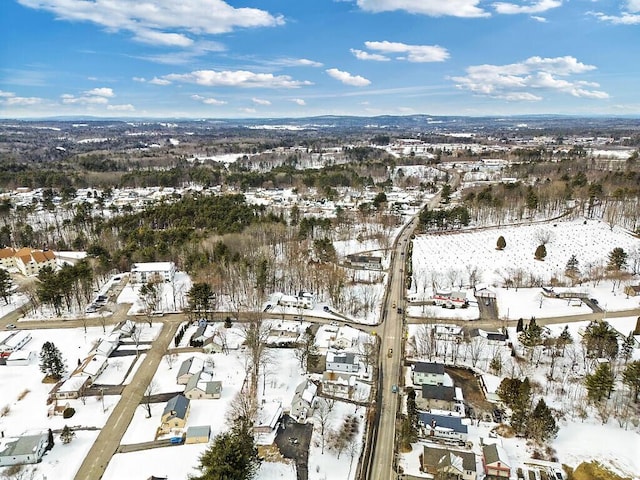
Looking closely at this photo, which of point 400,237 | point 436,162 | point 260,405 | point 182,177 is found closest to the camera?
point 260,405

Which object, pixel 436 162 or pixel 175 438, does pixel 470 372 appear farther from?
pixel 436 162

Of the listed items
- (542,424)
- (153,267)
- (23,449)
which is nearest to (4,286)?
(153,267)

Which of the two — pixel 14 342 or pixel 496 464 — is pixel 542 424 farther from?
pixel 14 342

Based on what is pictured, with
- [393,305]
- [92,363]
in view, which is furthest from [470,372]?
[92,363]

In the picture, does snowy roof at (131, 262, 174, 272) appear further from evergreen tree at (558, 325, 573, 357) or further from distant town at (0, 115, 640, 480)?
Answer: evergreen tree at (558, 325, 573, 357)

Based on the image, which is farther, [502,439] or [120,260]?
[120,260]

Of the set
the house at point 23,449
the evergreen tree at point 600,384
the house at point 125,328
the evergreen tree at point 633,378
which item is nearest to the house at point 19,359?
the house at point 125,328
